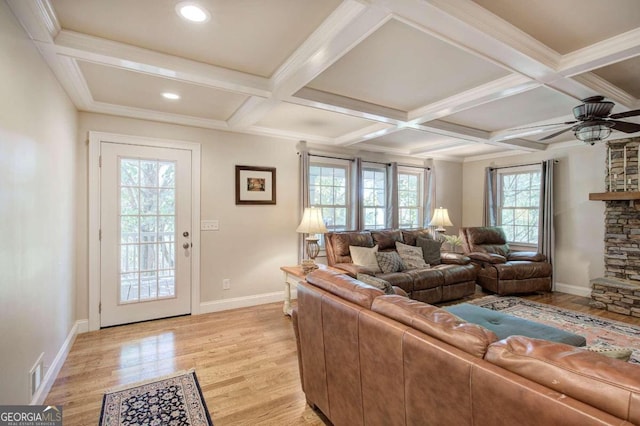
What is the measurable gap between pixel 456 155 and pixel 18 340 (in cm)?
669

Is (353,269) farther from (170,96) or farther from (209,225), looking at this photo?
(170,96)

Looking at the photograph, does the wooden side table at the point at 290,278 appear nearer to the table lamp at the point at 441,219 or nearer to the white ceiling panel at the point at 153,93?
the white ceiling panel at the point at 153,93

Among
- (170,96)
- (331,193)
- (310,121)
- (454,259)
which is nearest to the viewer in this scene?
(170,96)

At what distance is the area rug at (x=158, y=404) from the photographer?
1.97 meters

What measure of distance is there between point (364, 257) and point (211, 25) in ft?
10.3

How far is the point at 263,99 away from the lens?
296 cm

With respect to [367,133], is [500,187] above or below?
below

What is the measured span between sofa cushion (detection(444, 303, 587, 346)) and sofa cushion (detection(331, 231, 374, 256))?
188 centimetres

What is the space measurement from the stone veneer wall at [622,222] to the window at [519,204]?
1020 mm

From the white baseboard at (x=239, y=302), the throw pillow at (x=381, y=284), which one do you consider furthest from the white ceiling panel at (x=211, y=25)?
the white baseboard at (x=239, y=302)

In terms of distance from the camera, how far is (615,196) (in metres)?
4.28

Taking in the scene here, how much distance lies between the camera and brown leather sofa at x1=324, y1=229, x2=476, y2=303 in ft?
13.0

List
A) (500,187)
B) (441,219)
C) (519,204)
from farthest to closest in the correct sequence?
(500,187) → (519,204) → (441,219)

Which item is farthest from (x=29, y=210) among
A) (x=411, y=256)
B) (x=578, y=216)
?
(x=578, y=216)
